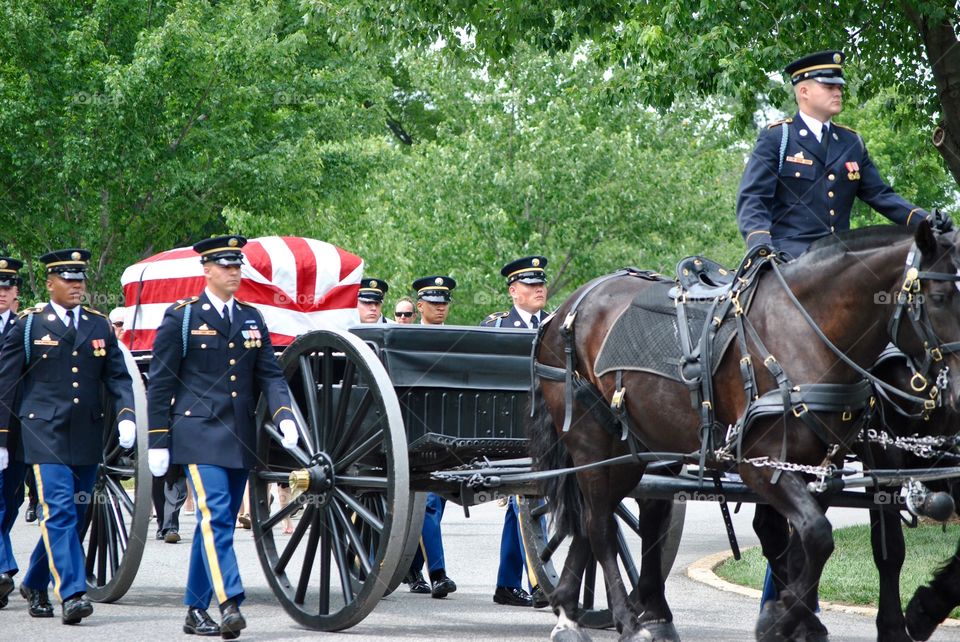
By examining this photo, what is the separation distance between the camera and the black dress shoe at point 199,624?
6930 millimetres

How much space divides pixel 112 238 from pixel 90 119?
2.32 m

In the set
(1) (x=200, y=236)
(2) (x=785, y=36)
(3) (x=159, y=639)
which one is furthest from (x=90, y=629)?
(1) (x=200, y=236)

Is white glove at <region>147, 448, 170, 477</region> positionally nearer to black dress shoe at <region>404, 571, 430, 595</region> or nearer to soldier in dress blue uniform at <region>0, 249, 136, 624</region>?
soldier in dress blue uniform at <region>0, 249, 136, 624</region>

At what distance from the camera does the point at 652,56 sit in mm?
11523

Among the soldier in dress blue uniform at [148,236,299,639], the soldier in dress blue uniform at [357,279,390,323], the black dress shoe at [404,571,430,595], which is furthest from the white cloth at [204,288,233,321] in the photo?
the soldier in dress blue uniform at [357,279,390,323]

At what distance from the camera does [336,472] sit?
7.27 metres

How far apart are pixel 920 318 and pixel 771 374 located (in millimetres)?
657

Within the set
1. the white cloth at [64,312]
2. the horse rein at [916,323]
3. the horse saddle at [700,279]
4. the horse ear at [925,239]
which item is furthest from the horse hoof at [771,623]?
the white cloth at [64,312]

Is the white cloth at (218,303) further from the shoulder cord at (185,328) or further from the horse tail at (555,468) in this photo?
the horse tail at (555,468)

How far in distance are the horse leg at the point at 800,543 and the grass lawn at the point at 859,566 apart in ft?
7.50

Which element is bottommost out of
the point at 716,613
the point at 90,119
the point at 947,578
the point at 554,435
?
the point at 716,613

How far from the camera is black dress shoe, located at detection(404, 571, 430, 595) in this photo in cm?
910

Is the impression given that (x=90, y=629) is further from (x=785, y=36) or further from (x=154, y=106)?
(x=154, y=106)

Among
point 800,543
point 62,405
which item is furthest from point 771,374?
point 62,405
